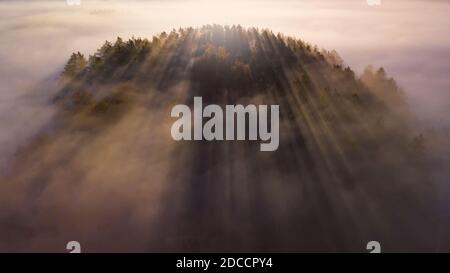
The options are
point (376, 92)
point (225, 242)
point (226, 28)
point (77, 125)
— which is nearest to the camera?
point (225, 242)

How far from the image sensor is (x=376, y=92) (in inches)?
4464

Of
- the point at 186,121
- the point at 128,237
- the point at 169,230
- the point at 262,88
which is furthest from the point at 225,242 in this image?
the point at 262,88

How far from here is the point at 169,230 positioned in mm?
85438

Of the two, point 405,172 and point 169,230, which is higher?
point 405,172

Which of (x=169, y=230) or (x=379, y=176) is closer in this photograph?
(x=169, y=230)

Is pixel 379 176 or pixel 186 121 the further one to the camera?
pixel 379 176
